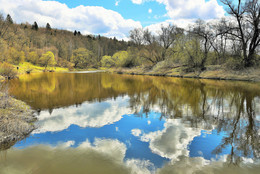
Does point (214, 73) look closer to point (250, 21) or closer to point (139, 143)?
point (250, 21)

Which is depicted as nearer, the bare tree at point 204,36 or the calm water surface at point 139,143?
the calm water surface at point 139,143

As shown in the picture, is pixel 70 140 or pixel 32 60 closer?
pixel 70 140

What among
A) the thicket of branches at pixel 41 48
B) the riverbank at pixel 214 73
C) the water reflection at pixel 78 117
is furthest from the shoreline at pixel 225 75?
the thicket of branches at pixel 41 48

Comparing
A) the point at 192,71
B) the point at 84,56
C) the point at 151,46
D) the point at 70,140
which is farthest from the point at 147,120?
the point at 84,56

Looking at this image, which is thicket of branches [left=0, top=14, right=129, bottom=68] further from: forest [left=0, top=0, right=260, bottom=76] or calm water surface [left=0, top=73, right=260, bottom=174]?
calm water surface [left=0, top=73, right=260, bottom=174]

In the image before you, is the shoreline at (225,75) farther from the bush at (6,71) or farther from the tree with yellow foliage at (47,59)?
the tree with yellow foliage at (47,59)

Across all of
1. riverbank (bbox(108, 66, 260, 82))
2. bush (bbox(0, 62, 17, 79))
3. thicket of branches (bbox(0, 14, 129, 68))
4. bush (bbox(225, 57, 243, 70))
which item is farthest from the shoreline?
thicket of branches (bbox(0, 14, 129, 68))

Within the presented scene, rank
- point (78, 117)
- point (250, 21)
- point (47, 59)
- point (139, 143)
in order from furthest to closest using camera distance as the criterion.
Result: point (47, 59), point (250, 21), point (78, 117), point (139, 143)

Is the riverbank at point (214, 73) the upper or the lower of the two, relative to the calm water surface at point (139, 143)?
upper

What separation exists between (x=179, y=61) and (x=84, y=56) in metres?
Result: 69.5

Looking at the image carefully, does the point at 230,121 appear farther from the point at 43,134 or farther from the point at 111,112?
the point at 43,134

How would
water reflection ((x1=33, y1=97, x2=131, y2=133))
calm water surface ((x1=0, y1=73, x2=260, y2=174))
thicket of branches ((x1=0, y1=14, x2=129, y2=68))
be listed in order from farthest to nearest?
thicket of branches ((x1=0, y1=14, x2=129, y2=68))
water reflection ((x1=33, y1=97, x2=131, y2=133))
calm water surface ((x1=0, y1=73, x2=260, y2=174))

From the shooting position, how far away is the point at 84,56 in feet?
311

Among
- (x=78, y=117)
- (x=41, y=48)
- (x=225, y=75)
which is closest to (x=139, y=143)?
(x=78, y=117)
